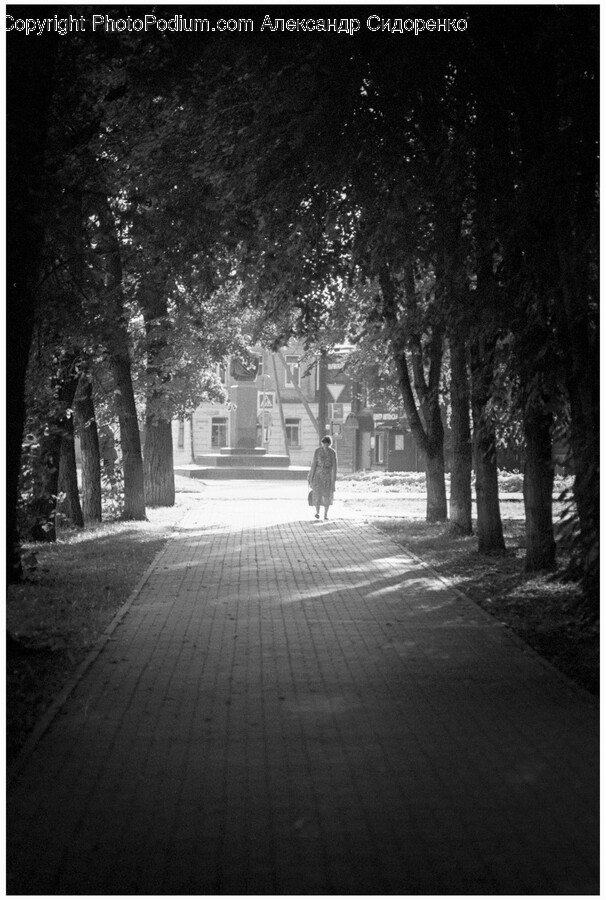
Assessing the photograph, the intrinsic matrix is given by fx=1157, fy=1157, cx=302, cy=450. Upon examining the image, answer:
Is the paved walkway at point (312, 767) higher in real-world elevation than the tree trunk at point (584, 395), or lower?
lower

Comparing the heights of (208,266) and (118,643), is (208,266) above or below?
above

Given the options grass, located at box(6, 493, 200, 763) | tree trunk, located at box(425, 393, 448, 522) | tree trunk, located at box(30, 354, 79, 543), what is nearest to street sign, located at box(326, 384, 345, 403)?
tree trunk, located at box(425, 393, 448, 522)

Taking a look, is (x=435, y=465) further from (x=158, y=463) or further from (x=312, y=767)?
(x=312, y=767)

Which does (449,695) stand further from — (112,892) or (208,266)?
(208,266)

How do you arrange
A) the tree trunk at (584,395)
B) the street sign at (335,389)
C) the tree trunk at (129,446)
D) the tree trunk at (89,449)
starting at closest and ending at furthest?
the tree trunk at (584,395), the tree trunk at (89,449), the tree trunk at (129,446), the street sign at (335,389)

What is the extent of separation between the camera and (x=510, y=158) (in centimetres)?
1147

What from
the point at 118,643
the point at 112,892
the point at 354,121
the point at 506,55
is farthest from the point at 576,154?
the point at 112,892

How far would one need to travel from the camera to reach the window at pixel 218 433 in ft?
253

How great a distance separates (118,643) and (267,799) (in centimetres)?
495

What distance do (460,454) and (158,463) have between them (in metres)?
10.7

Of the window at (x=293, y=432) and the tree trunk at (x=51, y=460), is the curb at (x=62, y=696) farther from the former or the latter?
the window at (x=293, y=432)

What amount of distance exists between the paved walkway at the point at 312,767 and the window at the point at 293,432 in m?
66.6

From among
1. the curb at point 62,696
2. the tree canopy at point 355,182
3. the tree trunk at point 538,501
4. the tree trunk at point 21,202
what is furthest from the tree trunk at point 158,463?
the tree trunk at point 21,202

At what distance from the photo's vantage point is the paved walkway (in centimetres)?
474
